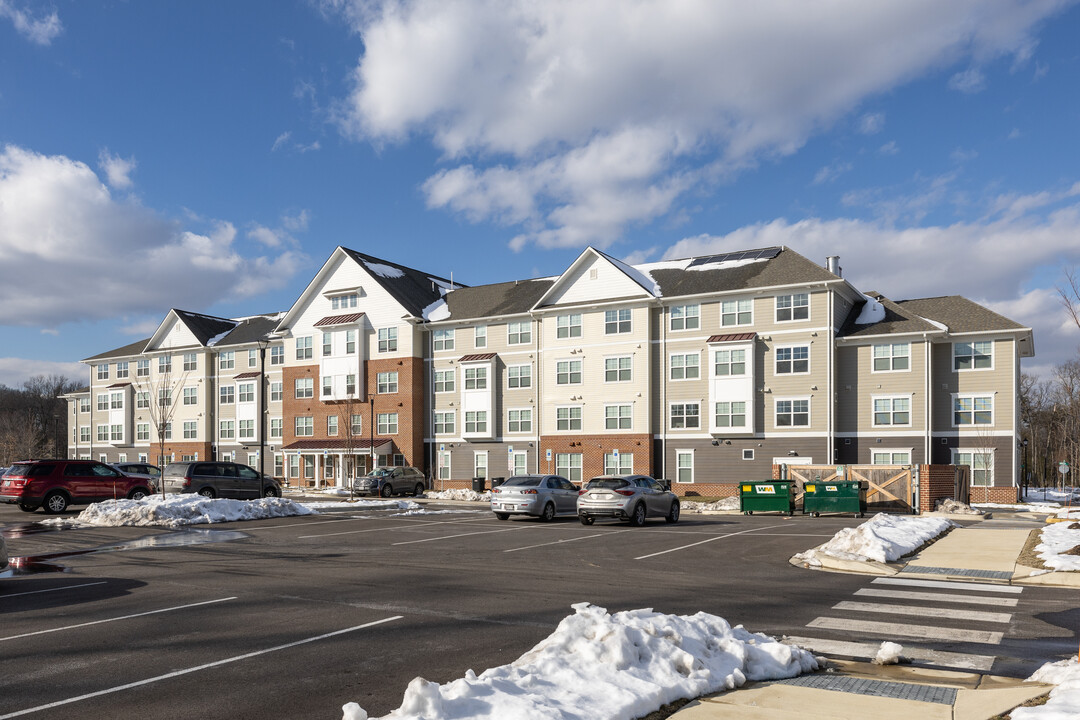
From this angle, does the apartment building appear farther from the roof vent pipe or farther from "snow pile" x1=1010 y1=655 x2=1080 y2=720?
"snow pile" x1=1010 y1=655 x2=1080 y2=720

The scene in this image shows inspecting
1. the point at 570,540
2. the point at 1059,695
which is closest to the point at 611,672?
the point at 1059,695

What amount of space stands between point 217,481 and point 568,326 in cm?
2242

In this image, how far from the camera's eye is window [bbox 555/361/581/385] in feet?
161

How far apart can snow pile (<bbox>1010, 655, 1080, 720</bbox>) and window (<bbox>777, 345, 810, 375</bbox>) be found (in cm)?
3631

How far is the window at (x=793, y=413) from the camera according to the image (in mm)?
42594

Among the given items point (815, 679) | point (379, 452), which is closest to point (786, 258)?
point (379, 452)

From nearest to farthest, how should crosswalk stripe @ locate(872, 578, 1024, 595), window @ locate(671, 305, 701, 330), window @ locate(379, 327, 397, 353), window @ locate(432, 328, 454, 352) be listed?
1. crosswalk stripe @ locate(872, 578, 1024, 595)
2. window @ locate(671, 305, 701, 330)
3. window @ locate(432, 328, 454, 352)
4. window @ locate(379, 327, 397, 353)

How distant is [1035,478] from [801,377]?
6375 centimetres

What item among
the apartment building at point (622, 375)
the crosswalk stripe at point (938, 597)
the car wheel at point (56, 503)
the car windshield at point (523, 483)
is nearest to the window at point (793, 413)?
the apartment building at point (622, 375)

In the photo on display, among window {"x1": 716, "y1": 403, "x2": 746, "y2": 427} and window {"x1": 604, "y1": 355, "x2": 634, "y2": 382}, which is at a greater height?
window {"x1": 604, "y1": 355, "x2": 634, "y2": 382}

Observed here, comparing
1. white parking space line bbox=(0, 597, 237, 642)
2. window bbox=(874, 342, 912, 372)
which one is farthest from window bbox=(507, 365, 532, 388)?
white parking space line bbox=(0, 597, 237, 642)

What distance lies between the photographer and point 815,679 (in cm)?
734

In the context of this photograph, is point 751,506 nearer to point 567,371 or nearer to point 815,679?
point 567,371

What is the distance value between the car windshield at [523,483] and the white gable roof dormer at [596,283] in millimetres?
20712
